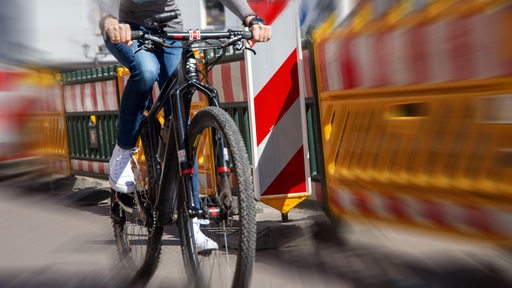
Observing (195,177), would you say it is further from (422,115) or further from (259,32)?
(422,115)

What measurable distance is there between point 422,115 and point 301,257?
114cm

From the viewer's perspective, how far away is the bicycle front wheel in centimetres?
307

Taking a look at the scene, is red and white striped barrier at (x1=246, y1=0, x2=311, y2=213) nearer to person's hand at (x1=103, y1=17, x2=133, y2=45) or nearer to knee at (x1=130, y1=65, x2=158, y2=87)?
knee at (x1=130, y1=65, x2=158, y2=87)

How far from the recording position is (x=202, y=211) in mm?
3455

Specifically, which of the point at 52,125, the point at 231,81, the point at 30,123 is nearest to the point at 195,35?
the point at 231,81

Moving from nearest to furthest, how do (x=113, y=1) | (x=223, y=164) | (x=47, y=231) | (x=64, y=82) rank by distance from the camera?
1. (x=223, y=164)
2. (x=113, y=1)
3. (x=47, y=231)
4. (x=64, y=82)

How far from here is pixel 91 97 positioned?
918 cm

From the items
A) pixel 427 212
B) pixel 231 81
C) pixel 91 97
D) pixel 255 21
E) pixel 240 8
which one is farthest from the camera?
pixel 91 97

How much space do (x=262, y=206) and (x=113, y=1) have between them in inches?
116

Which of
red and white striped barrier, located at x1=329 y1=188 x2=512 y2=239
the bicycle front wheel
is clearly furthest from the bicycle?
red and white striped barrier, located at x1=329 y1=188 x2=512 y2=239

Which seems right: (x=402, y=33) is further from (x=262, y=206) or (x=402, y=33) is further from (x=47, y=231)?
(x=47, y=231)

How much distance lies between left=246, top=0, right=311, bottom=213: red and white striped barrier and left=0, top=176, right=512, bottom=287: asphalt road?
353mm

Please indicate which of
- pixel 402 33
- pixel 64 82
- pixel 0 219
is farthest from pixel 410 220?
pixel 64 82

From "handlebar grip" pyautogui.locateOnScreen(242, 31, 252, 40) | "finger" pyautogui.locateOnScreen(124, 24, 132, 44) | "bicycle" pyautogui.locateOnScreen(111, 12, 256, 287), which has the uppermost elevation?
"finger" pyautogui.locateOnScreen(124, 24, 132, 44)
